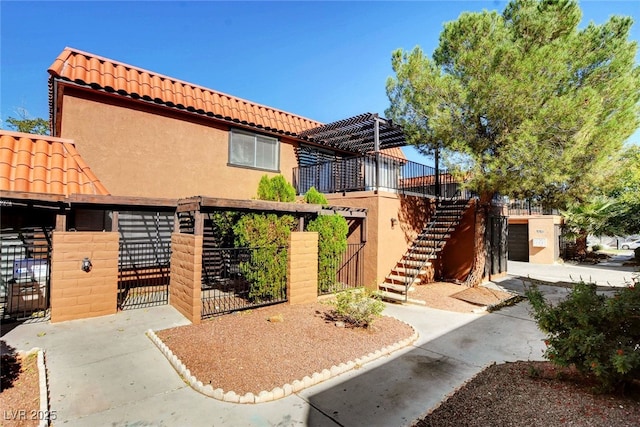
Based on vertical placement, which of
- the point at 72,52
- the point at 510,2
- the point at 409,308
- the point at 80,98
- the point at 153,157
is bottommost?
the point at 409,308

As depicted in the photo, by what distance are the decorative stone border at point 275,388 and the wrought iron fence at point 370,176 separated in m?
5.84

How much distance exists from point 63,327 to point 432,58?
11.9 metres

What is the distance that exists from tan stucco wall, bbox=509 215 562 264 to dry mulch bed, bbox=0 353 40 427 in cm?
2069

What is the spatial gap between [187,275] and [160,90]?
6.36 metres

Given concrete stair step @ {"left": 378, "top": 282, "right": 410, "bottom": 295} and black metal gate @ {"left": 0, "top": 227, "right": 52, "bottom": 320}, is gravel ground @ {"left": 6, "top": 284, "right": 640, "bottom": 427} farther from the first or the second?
black metal gate @ {"left": 0, "top": 227, "right": 52, "bottom": 320}

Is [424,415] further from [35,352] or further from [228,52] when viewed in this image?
[228,52]

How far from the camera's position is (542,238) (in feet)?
56.9

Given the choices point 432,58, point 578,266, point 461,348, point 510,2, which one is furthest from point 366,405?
point 578,266

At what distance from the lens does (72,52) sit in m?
8.99

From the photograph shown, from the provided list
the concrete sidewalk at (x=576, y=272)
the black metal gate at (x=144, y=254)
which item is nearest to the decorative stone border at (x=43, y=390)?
the black metal gate at (x=144, y=254)

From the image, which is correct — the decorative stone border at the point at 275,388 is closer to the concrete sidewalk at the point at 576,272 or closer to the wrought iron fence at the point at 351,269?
the wrought iron fence at the point at 351,269

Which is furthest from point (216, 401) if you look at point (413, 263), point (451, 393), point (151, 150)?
point (151, 150)

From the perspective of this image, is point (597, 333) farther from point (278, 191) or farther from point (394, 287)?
point (278, 191)

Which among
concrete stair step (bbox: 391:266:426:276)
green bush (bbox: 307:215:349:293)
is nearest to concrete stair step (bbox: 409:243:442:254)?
concrete stair step (bbox: 391:266:426:276)
